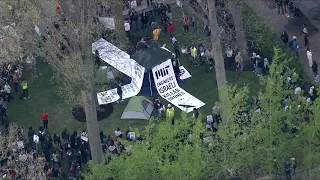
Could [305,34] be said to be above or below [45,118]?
above

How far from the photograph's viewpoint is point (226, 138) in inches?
1310

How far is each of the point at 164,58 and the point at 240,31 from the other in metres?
4.53

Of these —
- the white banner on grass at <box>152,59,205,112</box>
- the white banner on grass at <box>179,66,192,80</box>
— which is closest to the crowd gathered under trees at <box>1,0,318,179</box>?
the white banner on grass at <box>179,66,192,80</box>

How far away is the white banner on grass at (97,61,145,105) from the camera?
1730 inches

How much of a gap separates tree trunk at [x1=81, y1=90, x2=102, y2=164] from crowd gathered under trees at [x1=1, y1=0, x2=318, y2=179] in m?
0.58

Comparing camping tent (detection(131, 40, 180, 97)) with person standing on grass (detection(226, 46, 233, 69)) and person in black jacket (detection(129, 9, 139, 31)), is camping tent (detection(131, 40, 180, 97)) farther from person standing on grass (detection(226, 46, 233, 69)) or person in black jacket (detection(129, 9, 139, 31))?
person in black jacket (detection(129, 9, 139, 31))

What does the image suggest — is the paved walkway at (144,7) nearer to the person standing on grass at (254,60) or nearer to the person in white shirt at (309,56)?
the person standing on grass at (254,60)

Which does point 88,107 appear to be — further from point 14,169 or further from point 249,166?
point 249,166

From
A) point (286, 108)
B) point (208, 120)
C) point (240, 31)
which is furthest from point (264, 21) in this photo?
point (286, 108)

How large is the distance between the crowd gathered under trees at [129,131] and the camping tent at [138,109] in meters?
0.49

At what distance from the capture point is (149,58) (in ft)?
144

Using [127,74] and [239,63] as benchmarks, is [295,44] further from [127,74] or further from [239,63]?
[127,74]

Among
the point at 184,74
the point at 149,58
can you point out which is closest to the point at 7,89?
the point at 149,58

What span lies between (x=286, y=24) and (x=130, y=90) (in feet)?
36.0
